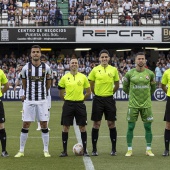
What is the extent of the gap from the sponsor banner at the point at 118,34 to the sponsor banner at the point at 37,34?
2.30 feet

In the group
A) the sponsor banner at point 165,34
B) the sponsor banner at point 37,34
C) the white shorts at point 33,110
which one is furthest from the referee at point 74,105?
the sponsor banner at point 165,34

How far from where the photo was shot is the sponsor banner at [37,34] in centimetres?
3781

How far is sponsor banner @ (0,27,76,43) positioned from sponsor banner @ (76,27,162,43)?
2.30 feet

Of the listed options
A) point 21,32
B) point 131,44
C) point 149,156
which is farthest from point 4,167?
point 131,44

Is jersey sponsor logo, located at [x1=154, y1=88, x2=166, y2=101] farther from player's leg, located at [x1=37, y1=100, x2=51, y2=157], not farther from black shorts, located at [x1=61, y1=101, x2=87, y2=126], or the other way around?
player's leg, located at [x1=37, y1=100, x2=51, y2=157]

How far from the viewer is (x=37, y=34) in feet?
125

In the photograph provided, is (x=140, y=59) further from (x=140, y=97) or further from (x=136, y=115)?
(x=136, y=115)

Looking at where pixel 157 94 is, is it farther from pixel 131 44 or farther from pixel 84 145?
pixel 84 145

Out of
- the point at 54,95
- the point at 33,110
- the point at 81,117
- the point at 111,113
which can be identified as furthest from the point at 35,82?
the point at 54,95

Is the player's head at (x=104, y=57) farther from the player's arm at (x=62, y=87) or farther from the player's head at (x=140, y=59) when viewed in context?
the player's arm at (x=62, y=87)

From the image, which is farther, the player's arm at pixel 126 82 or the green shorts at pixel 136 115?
the player's arm at pixel 126 82

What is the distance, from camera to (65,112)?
11.9 metres

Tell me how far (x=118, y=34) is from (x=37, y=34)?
5.13 metres

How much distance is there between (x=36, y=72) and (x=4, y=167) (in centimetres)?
212
